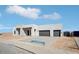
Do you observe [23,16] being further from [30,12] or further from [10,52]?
[10,52]

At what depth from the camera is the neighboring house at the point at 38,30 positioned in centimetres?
829

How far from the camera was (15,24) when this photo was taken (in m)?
8.30

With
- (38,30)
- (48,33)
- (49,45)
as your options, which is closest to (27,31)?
(38,30)

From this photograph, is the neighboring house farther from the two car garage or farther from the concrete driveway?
the concrete driveway

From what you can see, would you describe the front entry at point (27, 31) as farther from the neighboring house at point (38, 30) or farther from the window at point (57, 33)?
the window at point (57, 33)

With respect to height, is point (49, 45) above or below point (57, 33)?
below

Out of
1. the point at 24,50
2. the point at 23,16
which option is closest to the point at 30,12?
the point at 23,16

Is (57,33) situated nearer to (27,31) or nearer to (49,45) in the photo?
(49,45)

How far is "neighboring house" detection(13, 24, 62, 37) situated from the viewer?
27.2 feet

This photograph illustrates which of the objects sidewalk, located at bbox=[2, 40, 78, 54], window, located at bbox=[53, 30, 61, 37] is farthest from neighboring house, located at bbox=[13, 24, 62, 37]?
sidewalk, located at bbox=[2, 40, 78, 54]

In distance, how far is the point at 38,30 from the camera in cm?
840

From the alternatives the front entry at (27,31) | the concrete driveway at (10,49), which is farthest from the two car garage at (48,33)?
the concrete driveway at (10,49)

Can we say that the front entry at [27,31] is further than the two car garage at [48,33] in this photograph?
Yes
